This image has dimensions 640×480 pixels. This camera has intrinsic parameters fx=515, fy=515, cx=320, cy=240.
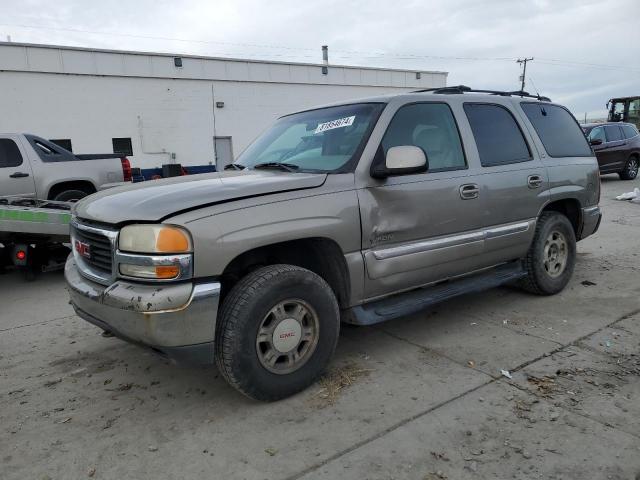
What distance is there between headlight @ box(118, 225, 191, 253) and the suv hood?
0.06 meters

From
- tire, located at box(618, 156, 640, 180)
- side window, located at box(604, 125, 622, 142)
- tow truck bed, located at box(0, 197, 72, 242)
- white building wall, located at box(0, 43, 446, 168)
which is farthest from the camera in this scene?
tire, located at box(618, 156, 640, 180)

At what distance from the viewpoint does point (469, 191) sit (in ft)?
12.9

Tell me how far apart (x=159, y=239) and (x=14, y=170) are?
7.27 m

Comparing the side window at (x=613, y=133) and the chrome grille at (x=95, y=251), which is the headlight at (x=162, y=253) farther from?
the side window at (x=613, y=133)

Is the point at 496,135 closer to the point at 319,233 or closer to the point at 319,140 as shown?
the point at 319,140

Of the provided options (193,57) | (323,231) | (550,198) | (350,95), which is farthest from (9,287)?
(350,95)

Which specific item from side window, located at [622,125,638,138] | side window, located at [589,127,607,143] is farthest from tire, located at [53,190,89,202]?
side window, located at [622,125,638,138]

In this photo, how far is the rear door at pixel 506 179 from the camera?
4.14m

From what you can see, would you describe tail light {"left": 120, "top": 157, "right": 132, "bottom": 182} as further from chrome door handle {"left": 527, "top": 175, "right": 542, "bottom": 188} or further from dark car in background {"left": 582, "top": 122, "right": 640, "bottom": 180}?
dark car in background {"left": 582, "top": 122, "right": 640, "bottom": 180}

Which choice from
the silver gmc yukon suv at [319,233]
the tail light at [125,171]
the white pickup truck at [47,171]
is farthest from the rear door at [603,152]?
the white pickup truck at [47,171]

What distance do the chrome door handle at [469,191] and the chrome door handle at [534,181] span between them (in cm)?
77

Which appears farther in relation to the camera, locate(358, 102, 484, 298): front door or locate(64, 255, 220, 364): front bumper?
locate(358, 102, 484, 298): front door

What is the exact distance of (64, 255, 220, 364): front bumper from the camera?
104 inches

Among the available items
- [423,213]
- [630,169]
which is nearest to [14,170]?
[423,213]
